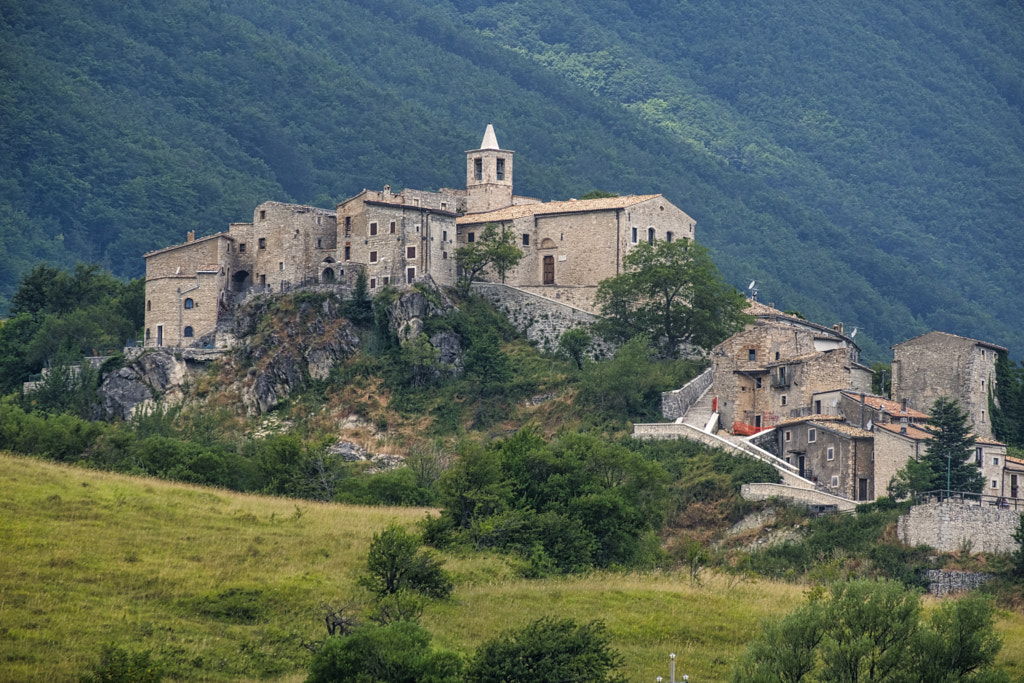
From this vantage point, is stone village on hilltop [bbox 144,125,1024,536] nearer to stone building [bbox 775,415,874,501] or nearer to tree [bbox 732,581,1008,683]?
stone building [bbox 775,415,874,501]

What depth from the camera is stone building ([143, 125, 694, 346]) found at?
300ft

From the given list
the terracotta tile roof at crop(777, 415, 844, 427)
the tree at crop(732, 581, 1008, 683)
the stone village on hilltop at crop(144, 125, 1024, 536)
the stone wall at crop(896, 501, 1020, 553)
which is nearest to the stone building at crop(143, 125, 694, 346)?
the stone village on hilltop at crop(144, 125, 1024, 536)

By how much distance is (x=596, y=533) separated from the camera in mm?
62281

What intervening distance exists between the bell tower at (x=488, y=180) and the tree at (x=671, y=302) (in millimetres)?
13019

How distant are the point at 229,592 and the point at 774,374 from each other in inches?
1402

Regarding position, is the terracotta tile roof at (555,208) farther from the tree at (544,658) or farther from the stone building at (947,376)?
the tree at (544,658)

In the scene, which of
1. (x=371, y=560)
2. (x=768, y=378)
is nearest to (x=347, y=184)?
(x=768, y=378)

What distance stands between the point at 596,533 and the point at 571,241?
1299 inches

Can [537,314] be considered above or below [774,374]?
above

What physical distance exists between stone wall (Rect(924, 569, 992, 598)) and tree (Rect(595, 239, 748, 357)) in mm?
22136

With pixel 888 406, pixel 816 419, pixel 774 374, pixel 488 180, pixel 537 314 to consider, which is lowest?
pixel 816 419

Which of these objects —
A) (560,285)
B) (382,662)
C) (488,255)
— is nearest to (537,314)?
(560,285)

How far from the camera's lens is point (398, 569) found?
5244 cm

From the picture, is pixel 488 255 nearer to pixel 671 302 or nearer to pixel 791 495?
pixel 671 302
